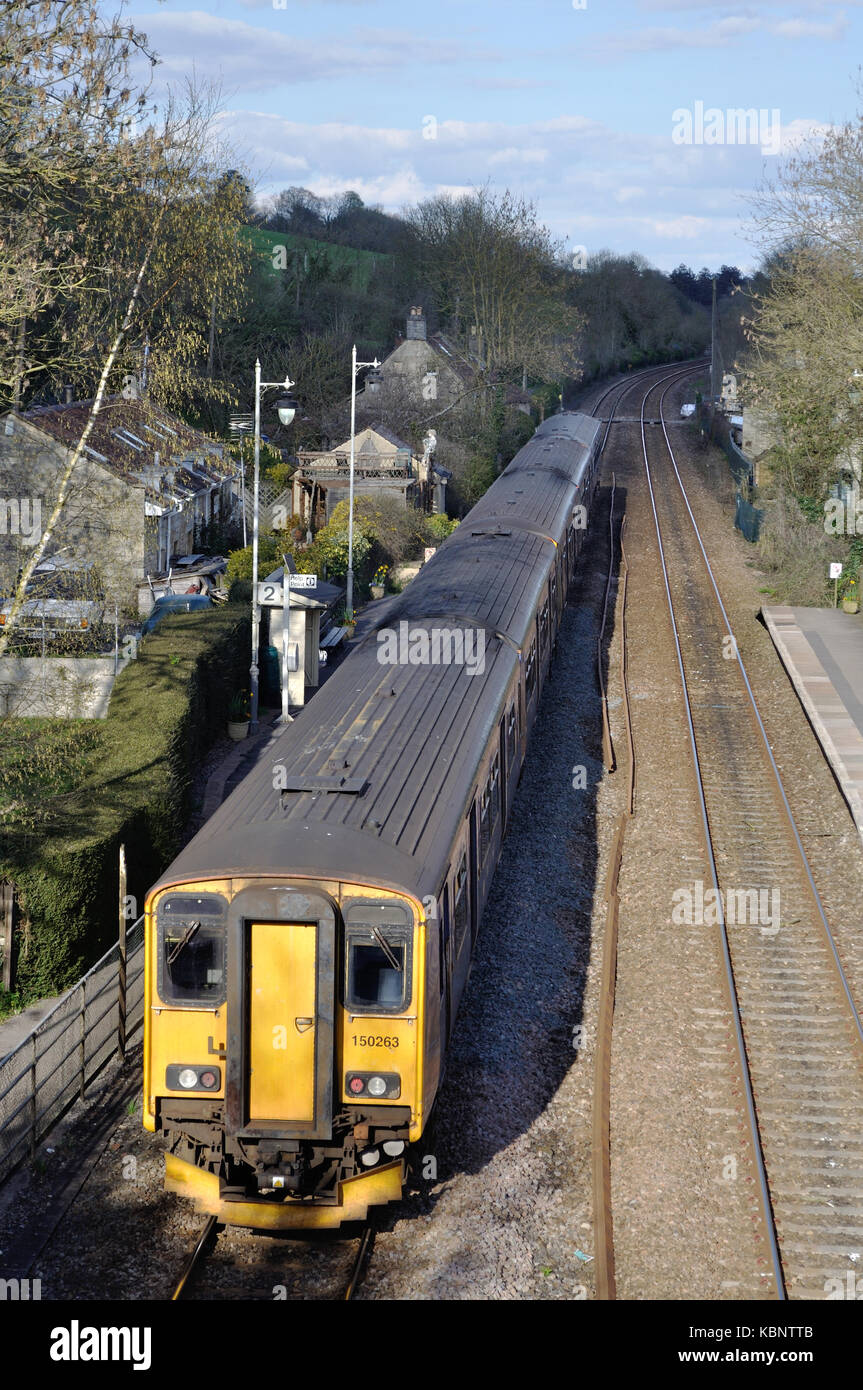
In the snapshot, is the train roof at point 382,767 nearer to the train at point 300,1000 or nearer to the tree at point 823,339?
the train at point 300,1000

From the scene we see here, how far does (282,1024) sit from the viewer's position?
914cm

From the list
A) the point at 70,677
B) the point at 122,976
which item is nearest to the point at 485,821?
the point at 122,976

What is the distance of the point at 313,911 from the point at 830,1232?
5.03m

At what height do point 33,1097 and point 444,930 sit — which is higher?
point 444,930

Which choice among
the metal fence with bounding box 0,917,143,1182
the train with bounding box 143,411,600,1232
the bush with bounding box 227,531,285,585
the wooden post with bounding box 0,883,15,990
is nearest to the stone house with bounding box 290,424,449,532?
the bush with bounding box 227,531,285,585

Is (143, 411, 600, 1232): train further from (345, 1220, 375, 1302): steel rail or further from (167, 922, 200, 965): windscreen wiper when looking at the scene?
(345, 1220, 375, 1302): steel rail

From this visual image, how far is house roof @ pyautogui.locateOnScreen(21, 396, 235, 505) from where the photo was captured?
1892 centimetres

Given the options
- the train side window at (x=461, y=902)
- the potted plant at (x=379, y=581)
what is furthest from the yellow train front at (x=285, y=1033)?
the potted plant at (x=379, y=581)

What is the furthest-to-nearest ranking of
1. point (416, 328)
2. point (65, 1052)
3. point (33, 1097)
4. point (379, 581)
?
point (416, 328), point (379, 581), point (65, 1052), point (33, 1097)

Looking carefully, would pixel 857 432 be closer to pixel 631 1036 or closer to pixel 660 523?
pixel 660 523

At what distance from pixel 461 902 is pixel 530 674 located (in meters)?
7.18

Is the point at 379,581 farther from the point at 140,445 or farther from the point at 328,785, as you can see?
the point at 328,785

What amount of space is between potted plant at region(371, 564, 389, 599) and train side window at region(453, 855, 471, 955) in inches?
888

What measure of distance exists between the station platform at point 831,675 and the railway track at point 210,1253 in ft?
34.4
